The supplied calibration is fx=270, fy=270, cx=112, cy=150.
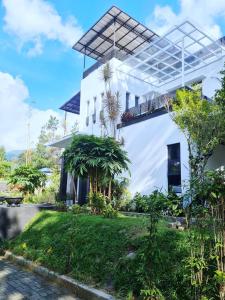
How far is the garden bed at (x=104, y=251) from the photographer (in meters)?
4.05

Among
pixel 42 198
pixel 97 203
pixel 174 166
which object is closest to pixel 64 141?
pixel 42 198

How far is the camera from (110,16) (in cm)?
1638

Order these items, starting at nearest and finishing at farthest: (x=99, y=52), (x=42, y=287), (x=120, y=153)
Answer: (x=42, y=287) → (x=120, y=153) → (x=99, y=52)

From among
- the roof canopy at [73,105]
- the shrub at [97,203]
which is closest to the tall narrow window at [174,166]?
the shrub at [97,203]

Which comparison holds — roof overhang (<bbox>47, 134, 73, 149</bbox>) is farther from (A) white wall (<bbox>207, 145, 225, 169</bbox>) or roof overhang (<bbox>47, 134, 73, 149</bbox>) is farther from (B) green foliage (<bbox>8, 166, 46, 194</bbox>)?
(A) white wall (<bbox>207, 145, 225, 169</bbox>)

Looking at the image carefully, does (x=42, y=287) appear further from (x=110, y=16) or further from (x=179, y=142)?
(x=110, y=16)

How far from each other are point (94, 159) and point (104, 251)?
13.8 ft

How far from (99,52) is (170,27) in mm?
8550

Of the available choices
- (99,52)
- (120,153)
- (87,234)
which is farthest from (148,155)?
(99,52)

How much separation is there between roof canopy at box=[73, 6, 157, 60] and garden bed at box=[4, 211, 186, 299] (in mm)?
13535

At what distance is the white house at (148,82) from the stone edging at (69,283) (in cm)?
664

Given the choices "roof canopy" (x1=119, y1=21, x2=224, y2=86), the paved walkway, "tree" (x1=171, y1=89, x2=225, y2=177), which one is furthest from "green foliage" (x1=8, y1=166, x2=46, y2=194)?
"roof canopy" (x1=119, y1=21, x2=224, y2=86)

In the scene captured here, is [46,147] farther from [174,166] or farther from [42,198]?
[174,166]

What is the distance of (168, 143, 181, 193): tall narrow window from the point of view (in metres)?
11.2
